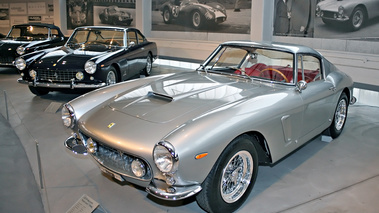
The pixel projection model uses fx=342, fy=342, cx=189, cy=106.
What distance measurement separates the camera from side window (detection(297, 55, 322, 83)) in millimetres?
3541

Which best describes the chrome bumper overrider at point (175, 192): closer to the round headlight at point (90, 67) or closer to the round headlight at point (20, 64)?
the round headlight at point (90, 67)

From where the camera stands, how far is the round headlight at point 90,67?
5.69m

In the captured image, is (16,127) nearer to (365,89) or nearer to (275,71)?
(275,71)

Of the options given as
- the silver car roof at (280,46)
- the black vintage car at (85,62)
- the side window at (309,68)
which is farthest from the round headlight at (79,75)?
Result: the side window at (309,68)

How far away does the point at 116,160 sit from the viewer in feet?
→ 8.16

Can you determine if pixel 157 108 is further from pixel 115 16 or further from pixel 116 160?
pixel 115 16

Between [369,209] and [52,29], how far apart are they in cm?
891

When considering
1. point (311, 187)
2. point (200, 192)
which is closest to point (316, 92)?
point (311, 187)

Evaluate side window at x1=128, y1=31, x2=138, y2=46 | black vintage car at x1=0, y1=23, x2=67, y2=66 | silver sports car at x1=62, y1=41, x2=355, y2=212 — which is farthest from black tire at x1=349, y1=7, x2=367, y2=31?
black vintage car at x1=0, y1=23, x2=67, y2=66

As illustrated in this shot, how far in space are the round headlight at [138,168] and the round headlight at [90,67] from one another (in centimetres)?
371

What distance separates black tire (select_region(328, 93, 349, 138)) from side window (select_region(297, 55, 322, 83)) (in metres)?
0.50

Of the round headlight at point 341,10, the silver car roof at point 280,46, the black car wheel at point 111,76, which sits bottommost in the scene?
the black car wheel at point 111,76

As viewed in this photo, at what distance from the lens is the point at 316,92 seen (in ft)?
11.5

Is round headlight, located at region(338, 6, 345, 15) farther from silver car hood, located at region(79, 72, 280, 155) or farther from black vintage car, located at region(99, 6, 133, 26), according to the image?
black vintage car, located at region(99, 6, 133, 26)
